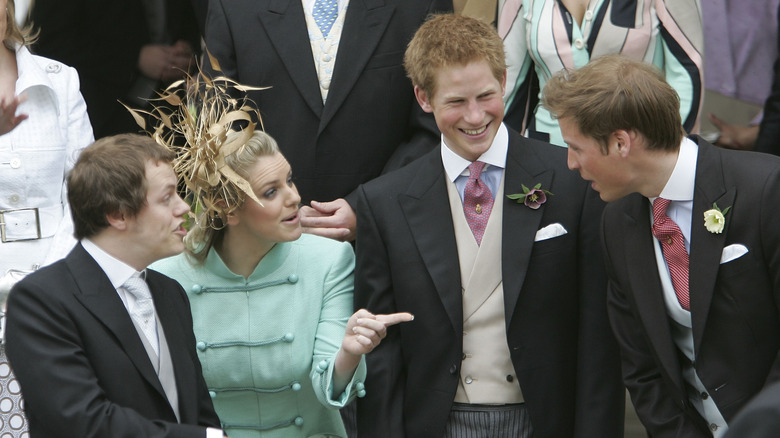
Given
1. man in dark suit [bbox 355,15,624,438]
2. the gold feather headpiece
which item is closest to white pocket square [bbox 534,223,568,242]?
man in dark suit [bbox 355,15,624,438]

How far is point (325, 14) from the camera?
4594 mm

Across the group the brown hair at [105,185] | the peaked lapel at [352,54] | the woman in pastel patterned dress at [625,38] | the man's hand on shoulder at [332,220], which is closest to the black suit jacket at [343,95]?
the peaked lapel at [352,54]

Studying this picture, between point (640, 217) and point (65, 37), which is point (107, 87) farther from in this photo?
point (640, 217)

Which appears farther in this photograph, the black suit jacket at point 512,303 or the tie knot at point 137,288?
the black suit jacket at point 512,303

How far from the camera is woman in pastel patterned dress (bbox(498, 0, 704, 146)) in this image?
4469 mm

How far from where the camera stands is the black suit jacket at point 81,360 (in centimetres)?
313

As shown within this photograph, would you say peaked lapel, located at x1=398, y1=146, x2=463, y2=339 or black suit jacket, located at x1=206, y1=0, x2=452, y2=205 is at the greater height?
black suit jacket, located at x1=206, y1=0, x2=452, y2=205

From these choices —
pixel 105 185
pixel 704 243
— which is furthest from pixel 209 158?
pixel 704 243

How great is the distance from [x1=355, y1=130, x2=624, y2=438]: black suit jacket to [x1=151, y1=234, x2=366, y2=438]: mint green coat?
0.17m

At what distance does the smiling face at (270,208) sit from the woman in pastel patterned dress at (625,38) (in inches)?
43.5

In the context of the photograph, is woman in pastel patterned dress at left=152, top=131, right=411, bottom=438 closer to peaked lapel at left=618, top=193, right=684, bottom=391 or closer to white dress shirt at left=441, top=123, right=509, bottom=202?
white dress shirt at left=441, top=123, right=509, bottom=202

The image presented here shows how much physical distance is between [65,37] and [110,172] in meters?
2.11

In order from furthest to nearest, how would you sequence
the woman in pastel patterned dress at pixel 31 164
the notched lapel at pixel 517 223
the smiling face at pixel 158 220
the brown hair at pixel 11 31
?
the brown hair at pixel 11 31 < the woman in pastel patterned dress at pixel 31 164 < the notched lapel at pixel 517 223 < the smiling face at pixel 158 220

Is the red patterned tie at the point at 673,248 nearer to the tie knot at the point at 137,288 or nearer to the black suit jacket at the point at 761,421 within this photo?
the tie knot at the point at 137,288
